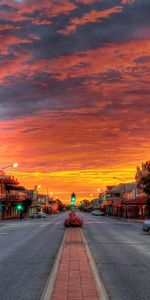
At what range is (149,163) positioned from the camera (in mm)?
93312

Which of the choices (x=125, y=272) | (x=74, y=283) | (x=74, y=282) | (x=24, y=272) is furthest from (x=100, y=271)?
(x=74, y=283)

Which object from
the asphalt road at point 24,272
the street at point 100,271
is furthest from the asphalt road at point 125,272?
the asphalt road at point 24,272

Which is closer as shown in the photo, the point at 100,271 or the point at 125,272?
the point at 125,272

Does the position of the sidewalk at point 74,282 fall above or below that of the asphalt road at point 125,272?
above

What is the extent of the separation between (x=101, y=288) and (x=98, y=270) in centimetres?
405

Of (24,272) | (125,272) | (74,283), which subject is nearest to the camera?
(74,283)

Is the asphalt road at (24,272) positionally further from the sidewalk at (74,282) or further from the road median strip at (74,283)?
the sidewalk at (74,282)

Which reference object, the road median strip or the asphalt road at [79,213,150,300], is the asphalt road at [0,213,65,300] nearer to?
the road median strip

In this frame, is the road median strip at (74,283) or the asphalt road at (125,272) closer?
the road median strip at (74,283)

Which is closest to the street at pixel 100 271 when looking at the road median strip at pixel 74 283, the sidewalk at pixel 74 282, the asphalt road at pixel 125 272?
the asphalt road at pixel 125 272

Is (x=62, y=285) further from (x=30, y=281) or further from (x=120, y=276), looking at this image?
(x=120, y=276)

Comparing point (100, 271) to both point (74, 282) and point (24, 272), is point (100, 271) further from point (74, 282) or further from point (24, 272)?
point (74, 282)

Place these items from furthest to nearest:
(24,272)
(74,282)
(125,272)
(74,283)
A: (24,272) → (125,272) → (74,282) → (74,283)

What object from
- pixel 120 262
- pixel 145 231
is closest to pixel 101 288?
pixel 120 262
